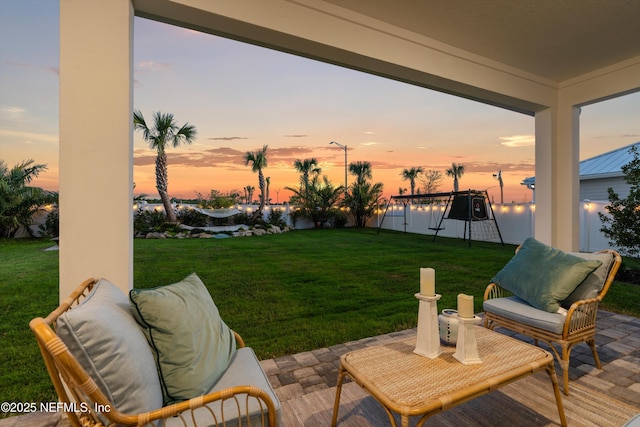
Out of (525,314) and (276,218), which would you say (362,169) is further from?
(525,314)

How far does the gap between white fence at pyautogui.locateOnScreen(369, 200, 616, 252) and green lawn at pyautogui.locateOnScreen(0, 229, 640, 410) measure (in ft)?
4.91

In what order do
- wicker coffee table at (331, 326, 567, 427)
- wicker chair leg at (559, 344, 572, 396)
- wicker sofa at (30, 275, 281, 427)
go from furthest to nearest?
wicker chair leg at (559, 344, 572, 396) → wicker coffee table at (331, 326, 567, 427) → wicker sofa at (30, 275, 281, 427)

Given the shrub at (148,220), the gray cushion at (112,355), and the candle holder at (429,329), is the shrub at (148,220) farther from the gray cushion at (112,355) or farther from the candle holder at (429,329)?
Result: the candle holder at (429,329)

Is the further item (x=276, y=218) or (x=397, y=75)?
(x=276, y=218)

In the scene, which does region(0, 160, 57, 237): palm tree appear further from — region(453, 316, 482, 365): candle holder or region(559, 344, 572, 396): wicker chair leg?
region(559, 344, 572, 396): wicker chair leg

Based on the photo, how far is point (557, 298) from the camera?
2.15 metres

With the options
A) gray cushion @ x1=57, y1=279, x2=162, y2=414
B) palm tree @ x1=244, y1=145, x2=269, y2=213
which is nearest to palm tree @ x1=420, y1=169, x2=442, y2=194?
palm tree @ x1=244, y1=145, x2=269, y2=213

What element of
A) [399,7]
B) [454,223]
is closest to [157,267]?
[399,7]

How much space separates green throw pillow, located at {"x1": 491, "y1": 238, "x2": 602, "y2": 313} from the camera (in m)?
2.15

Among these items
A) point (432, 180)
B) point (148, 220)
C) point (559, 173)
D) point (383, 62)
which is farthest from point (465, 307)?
point (432, 180)

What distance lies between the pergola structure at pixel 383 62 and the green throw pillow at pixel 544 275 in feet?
5.42

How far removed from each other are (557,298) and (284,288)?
301cm

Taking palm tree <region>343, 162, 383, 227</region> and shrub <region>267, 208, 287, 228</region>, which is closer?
shrub <region>267, 208, 287, 228</region>

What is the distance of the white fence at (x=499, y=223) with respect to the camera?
7.20 meters
